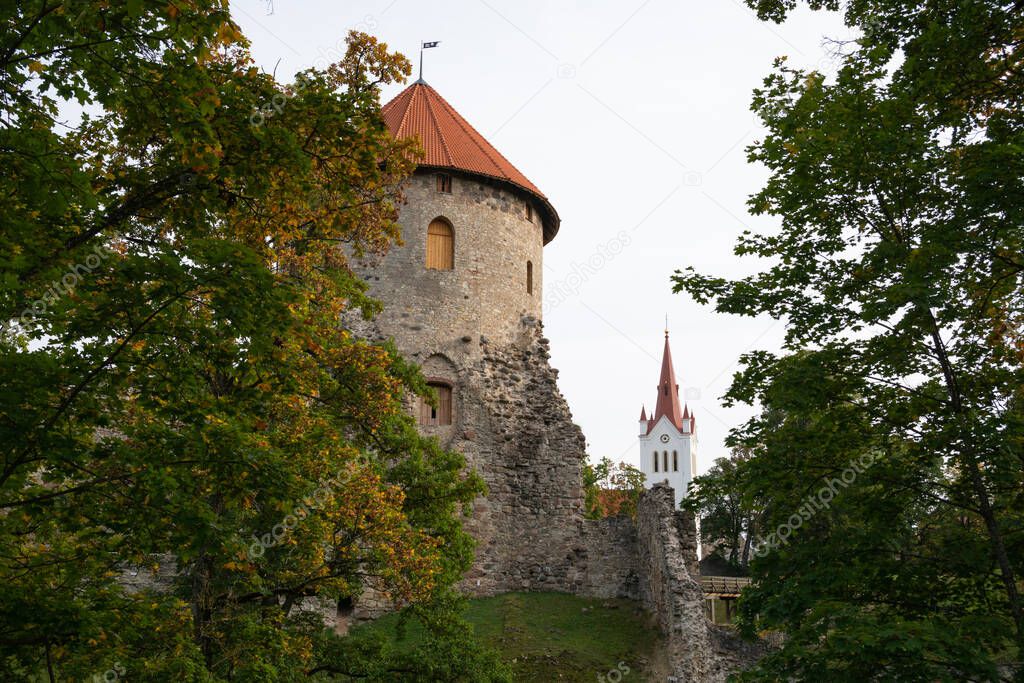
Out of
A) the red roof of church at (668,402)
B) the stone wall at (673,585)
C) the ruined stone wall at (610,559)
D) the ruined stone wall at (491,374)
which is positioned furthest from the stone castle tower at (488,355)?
the red roof of church at (668,402)

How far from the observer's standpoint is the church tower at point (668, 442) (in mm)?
91938

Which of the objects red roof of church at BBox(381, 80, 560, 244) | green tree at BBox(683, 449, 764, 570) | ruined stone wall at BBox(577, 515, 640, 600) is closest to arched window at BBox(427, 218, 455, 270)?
red roof of church at BBox(381, 80, 560, 244)

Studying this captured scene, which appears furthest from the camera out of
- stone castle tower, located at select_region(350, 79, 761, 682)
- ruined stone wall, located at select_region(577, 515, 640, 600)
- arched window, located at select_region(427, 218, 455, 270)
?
arched window, located at select_region(427, 218, 455, 270)

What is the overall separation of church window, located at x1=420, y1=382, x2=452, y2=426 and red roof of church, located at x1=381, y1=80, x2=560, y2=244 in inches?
240

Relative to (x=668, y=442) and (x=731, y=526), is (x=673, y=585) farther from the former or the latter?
(x=668, y=442)

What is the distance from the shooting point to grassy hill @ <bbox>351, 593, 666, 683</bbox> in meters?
19.1

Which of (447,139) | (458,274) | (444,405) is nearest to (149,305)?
(444,405)

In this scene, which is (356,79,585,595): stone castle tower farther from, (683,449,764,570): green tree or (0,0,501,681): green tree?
(0,0,501,681): green tree

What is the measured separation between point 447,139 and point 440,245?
3.74 meters

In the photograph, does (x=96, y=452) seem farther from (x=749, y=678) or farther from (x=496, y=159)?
(x=496, y=159)

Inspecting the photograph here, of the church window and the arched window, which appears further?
the arched window

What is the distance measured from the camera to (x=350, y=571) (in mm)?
13203

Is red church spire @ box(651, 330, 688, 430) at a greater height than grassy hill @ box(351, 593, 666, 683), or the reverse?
red church spire @ box(651, 330, 688, 430)

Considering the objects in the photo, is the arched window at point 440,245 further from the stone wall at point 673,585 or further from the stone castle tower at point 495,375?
the stone wall at point 673,585
